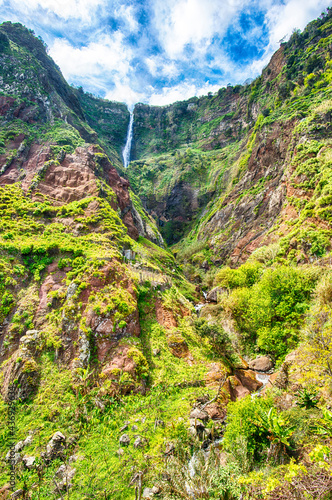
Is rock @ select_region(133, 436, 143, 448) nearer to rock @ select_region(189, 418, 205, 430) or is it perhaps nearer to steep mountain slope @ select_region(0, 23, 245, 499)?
steep mountain slope @ select_region(0, 23, 245, 499)

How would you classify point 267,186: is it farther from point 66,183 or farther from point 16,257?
point 16,257

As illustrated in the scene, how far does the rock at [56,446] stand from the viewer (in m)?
13.2

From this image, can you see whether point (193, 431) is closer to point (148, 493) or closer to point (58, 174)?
point (148, 493)

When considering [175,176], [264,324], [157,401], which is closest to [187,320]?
[264,324]

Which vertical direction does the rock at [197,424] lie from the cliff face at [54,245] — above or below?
below

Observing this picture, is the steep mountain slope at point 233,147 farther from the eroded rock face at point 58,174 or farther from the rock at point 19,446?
the rock at point 19,446

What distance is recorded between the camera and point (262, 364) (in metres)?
25.9

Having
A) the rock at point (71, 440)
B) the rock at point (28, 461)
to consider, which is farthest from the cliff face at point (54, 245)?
the rock at point (71, 440)

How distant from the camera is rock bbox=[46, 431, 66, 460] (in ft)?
43.2

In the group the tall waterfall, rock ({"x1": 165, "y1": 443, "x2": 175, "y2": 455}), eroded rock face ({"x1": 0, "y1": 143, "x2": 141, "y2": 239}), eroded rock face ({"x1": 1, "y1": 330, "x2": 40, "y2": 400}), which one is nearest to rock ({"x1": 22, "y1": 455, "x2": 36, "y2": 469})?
eroded rock face ({"x1": 1, "y1": 330, "x2": 40, "y2": 400})

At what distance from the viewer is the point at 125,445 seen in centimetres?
1370

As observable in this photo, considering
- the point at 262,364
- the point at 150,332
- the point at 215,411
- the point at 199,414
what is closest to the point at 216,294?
the point at 262,364

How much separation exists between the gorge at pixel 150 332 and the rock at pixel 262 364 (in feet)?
0.67

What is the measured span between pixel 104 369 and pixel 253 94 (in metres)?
122
